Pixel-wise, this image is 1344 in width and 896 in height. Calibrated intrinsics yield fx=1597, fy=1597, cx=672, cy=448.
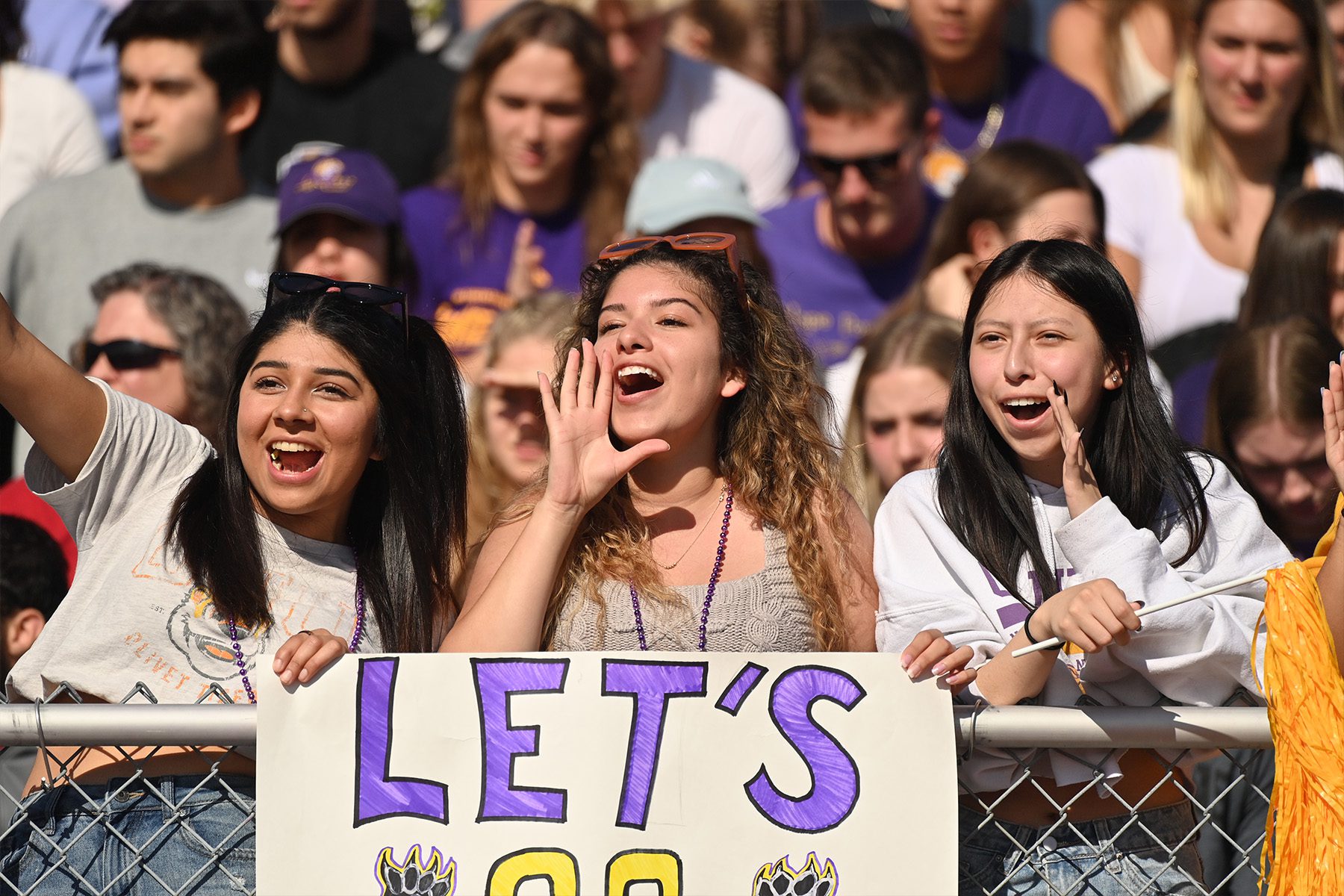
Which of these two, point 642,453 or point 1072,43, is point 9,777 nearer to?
point 642,453

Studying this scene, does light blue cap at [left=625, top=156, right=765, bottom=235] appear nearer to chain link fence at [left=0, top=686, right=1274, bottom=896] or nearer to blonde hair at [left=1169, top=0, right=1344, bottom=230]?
blonde hair at [left=1169, top=0, right=1344, bottom=230]

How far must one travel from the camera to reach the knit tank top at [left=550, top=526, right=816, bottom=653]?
3219mm

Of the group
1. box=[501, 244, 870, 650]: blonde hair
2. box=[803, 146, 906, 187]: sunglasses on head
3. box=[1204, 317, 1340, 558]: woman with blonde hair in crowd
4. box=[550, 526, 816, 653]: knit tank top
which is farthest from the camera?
box=[803, 146, 906, 187]: sunglasses on head

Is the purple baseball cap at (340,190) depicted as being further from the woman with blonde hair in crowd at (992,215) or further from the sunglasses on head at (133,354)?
the woman with blonde hair in crowd at (992,215)

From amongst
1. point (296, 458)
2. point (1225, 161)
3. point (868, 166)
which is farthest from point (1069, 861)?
point (1225, 161)

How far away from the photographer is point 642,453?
10.6ft

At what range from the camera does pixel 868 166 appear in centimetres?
535

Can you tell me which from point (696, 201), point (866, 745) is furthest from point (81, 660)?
point (696, 201)

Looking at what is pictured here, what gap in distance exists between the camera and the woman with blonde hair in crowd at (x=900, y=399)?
4.42m

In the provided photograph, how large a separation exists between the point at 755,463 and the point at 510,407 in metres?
1.35

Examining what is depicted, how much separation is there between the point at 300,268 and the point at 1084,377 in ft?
9.04

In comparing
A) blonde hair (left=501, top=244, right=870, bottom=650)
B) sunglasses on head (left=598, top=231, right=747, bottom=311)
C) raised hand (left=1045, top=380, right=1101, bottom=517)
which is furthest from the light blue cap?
raised hand (left=1045, top=380, right=1101, bottom=517)

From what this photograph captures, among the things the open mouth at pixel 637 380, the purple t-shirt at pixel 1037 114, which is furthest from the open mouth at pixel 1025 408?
the purple t-shirt at pixel 1037 114

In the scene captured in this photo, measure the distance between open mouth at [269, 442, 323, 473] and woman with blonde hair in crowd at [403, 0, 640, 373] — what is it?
210 centimetres
